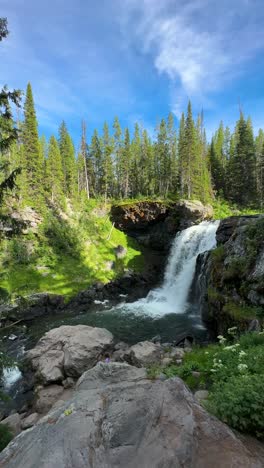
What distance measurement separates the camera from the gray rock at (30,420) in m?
8.72

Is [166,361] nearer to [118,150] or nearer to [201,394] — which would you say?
[201,394]

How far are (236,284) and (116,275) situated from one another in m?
19.8

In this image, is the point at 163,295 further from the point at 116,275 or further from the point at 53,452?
the point at 53,452

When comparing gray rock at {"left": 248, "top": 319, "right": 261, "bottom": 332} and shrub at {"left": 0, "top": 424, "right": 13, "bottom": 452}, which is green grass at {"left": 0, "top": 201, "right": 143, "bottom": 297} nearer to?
shrub at {"left": 0, "top": 424, "right": 13, "bottom": 452}

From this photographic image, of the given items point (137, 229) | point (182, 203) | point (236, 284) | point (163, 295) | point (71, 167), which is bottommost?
point (163, 295)

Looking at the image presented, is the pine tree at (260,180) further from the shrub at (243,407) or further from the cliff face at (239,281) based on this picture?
the shrub at (243,407)

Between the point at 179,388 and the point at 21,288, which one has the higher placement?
the point at 179,388

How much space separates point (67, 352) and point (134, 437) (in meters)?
9.53

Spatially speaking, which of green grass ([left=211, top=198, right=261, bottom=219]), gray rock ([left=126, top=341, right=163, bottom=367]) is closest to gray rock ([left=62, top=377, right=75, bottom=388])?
gray rock ([left=126, top=341, right=163, bottom=367])

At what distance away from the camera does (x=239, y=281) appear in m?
14.1

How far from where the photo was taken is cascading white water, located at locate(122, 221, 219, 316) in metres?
23.6

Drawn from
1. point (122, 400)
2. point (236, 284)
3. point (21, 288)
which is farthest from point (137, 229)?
point (122, 400)

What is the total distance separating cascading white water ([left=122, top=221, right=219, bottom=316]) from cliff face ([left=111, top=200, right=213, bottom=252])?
5.23m

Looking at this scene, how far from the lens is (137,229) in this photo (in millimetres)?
43312
